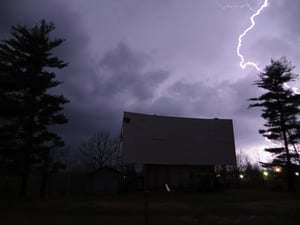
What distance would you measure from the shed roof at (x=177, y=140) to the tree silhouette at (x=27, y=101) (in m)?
9.21

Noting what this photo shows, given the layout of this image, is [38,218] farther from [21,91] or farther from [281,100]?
[281,100]

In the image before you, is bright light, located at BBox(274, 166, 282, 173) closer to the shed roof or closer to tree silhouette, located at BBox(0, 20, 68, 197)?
the shed roof

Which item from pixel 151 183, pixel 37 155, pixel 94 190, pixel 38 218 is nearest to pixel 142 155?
pixel 151 183

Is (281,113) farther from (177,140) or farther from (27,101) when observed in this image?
(27,101)

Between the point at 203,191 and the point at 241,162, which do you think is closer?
the point at 203,191

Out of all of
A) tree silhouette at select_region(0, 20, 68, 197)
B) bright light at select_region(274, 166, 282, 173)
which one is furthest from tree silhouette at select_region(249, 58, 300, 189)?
tree silhouette at select_region(0, 20, 68, 197)

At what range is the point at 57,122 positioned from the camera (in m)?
16.6

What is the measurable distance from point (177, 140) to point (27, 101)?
15698mm

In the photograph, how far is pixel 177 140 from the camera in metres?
26.9

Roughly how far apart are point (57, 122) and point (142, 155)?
10.0 meters

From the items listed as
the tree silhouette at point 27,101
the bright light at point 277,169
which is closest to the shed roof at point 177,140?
the bright light at point 277,169

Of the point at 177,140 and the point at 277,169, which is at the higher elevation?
the point at 177,140

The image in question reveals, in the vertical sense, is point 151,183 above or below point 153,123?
below

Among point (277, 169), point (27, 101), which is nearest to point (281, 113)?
point (277, 169)
